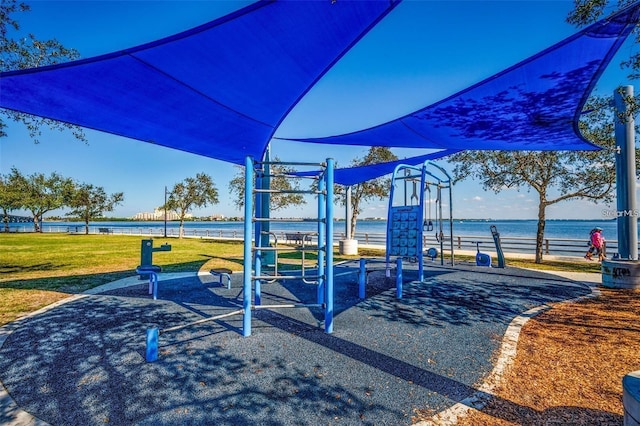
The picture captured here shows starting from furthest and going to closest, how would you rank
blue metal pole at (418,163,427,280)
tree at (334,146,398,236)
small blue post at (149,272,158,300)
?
tree at (334,146,398,236) < blue metal pole at (418,163,427,280) < small blue post at (149,272,158,300)

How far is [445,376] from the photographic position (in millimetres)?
2912

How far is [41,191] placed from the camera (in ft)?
125

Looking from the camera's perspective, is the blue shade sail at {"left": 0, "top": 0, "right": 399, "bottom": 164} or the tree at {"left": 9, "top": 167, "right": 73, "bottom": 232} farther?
the tree at {"left": 9, "top": 167, "right": 73, "bottom": 232}

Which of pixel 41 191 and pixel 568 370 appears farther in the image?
pixel 41 191

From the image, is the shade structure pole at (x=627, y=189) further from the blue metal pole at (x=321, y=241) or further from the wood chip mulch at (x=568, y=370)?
the blue metal pole at (x=321, y=241)

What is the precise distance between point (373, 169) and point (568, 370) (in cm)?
743

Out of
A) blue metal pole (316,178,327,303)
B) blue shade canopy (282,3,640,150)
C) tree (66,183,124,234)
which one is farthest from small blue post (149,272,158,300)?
tree (66,183,124,234)

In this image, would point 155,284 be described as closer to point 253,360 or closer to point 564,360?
point 253,360

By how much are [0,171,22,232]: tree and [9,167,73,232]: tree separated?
13.0 inches

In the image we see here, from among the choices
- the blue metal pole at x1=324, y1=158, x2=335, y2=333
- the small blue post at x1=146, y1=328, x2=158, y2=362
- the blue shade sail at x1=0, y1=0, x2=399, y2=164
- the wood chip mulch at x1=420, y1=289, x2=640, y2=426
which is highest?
the blue shade sail at x1=0, y1=0, x2=399, y2=164

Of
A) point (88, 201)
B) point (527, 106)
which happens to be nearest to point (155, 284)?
point (527, 106)

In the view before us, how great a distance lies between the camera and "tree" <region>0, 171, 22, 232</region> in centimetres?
3601

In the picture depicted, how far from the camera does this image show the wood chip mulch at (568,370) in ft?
7.57

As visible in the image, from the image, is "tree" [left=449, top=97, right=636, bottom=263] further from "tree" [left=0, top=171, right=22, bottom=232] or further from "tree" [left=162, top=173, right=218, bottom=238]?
"tree" [left=0, top=171, right=22, bottom=232]
